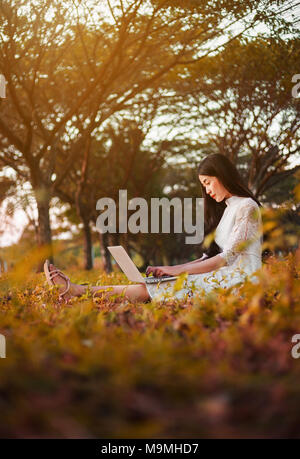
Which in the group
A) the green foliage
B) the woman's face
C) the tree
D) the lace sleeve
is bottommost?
the green foliage

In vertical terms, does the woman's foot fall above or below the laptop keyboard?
below

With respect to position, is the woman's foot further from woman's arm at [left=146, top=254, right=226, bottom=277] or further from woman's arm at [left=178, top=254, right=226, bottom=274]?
woman's arm at [left=178, top=254, right=226, bottom=274]

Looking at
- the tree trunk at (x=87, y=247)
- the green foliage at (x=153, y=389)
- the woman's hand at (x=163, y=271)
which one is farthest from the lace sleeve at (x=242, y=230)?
the tree trunk at (x=87, y=247)

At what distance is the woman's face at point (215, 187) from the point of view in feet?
14.6

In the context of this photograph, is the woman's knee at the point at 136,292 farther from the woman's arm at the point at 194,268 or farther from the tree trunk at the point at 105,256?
the tree trunk at the point at 105,256

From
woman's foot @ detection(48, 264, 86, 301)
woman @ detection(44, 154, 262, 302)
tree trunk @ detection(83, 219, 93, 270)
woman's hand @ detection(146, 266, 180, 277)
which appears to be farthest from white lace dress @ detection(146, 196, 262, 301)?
tree trunk @ detection(83, 219, 93, 270)

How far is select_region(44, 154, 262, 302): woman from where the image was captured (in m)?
4.02

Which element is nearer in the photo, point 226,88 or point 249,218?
point 249,218

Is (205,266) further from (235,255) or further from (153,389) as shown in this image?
(153,389)

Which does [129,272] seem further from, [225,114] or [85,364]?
[225,114]

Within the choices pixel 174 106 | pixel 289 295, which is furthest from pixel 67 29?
pixel 289 295

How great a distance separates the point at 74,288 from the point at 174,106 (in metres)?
11.8

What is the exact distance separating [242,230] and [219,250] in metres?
0.61
